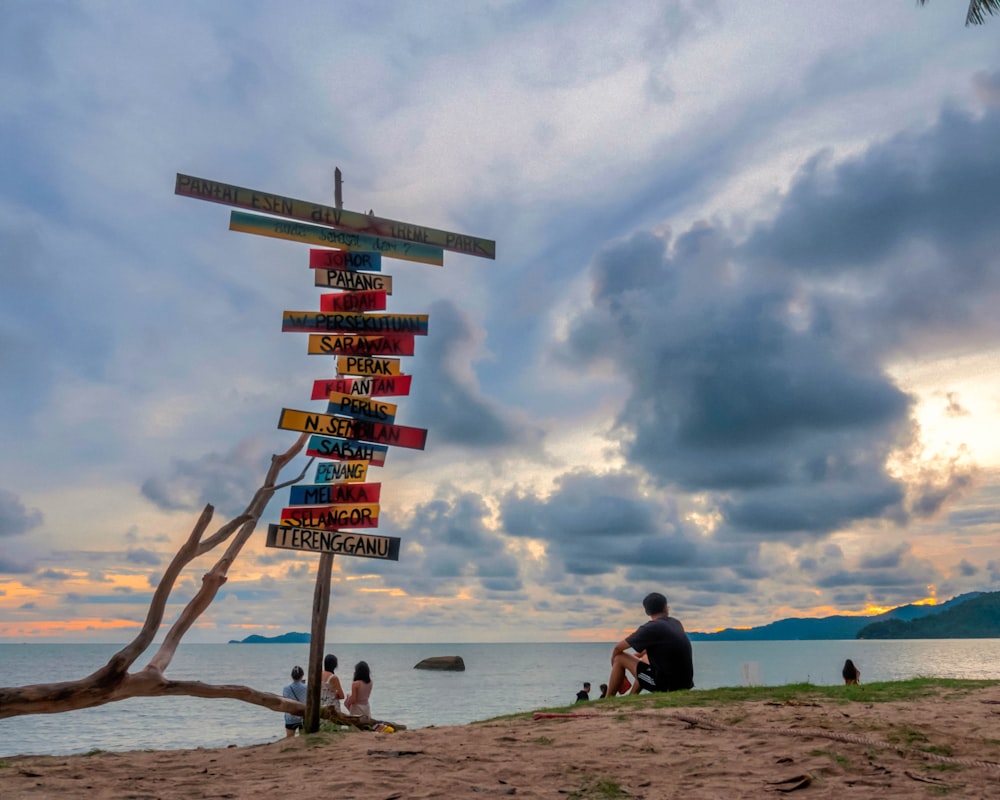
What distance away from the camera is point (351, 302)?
457 inches

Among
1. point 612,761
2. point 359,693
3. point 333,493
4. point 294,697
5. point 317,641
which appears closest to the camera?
point 612,761

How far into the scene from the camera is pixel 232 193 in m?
11.6

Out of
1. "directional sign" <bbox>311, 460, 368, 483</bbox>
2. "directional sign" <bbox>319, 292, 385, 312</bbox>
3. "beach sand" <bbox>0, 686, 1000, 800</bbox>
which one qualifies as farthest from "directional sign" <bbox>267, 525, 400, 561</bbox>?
"directional sign" <bbox>319, 292, 385, 312</bbox>

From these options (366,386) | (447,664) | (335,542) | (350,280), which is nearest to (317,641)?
(335,542)

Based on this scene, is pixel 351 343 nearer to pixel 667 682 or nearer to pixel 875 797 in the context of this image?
pixel 667 682

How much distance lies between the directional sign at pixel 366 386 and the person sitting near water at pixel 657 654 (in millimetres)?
4636

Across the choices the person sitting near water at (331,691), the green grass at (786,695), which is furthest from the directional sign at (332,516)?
the person sitting near water at (331,691)

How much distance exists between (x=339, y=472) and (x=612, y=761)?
210 inches

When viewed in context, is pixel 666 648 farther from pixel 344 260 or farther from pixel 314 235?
pixel 314 235

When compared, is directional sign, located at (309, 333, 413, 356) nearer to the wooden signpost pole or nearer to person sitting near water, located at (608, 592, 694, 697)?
the wooden signpost pole

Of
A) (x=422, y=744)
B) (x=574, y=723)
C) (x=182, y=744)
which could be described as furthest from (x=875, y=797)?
(x=182, y=744)

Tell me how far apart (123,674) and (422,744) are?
15.2ft

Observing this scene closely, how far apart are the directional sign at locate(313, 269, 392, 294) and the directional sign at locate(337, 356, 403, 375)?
3.50 ft

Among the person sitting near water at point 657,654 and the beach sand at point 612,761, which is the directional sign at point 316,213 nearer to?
the person sitting near water at point 657,654
